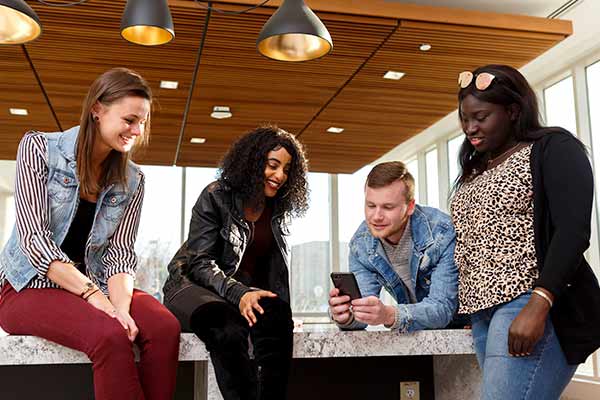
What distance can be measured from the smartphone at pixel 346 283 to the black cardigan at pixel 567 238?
0.59 m

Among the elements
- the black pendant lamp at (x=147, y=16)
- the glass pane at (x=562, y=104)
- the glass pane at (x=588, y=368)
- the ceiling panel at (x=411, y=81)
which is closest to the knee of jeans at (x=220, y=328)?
the black pendant lamp at (x=147, y=16)

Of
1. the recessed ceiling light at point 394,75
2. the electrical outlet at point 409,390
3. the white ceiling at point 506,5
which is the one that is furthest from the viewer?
the recessed ceiling light at point 394,75

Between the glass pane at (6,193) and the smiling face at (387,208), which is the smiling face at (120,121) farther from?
the glass pane at (6,193)

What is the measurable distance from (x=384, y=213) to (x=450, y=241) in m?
0.24

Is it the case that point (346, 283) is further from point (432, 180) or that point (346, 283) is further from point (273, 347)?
point (432, 180)

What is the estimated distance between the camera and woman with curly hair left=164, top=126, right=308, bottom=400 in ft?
6.15

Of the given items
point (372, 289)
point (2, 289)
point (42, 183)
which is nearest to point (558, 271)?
point (372, 289)

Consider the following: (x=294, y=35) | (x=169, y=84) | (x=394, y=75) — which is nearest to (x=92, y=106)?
(x=294, y=35)

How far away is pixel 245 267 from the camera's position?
2.36m

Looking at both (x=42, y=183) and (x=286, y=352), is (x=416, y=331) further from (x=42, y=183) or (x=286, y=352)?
(x=42, y=183)

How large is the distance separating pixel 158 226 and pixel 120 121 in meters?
7.18

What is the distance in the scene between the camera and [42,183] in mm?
1917

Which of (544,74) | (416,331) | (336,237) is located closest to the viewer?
(416,331)

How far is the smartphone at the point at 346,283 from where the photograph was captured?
2018 mm
